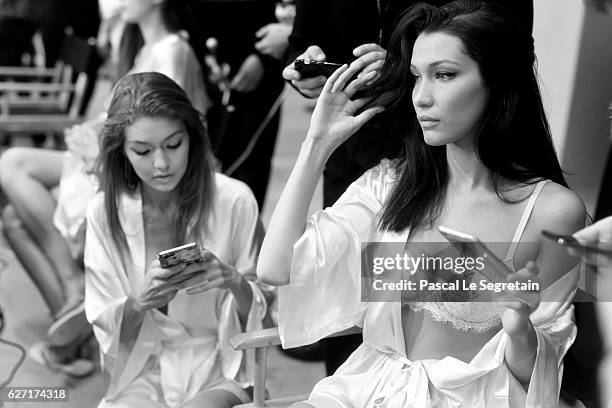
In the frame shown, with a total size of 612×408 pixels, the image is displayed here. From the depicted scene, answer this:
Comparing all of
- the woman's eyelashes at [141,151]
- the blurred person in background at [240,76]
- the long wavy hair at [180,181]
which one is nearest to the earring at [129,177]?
the long wavy hair at [180,181]

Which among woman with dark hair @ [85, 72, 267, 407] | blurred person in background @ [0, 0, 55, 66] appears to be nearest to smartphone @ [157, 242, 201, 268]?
woman with dark hair @ [85, 72, 267, 407]

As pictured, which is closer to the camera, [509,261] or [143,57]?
[509,261]

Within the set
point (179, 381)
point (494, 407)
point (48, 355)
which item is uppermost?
point (494, 407)

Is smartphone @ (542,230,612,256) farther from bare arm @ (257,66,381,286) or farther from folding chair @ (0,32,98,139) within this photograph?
folding chair @ (0,32,98,139)

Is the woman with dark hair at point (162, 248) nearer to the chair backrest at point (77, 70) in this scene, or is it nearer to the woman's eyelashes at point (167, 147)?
the woman's eyelashes at point (167, 147)


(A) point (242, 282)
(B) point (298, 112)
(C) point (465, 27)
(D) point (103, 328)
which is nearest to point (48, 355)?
(D) point (103, 328)

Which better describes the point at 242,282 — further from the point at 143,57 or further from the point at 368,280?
the point at 143,57

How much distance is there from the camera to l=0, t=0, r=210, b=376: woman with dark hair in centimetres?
301

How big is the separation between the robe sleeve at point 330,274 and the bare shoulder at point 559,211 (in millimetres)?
335

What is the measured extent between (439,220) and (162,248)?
0.80 meters

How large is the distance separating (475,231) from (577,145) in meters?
0.32

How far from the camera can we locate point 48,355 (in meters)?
3.04

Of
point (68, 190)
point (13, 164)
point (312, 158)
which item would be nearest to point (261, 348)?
point (312, 158)

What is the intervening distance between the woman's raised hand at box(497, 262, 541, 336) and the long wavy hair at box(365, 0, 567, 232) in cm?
27
